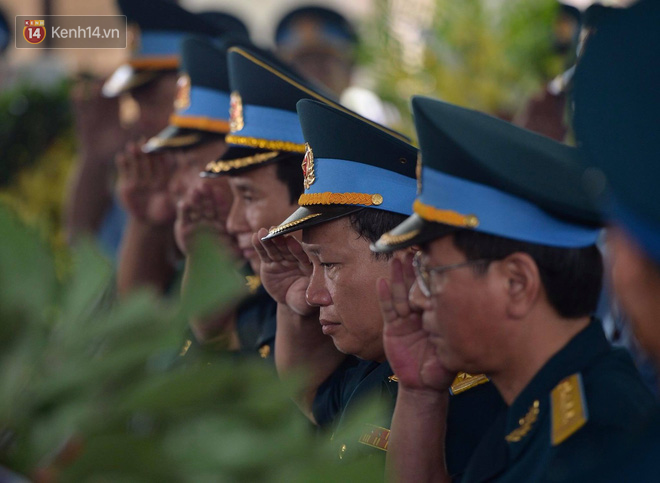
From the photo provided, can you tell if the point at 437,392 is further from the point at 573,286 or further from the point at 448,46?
the point at 448,46

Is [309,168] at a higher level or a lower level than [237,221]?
higher

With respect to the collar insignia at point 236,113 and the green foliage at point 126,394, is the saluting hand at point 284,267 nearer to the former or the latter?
the collar insignia at point 236,113

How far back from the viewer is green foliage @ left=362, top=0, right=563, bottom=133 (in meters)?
5.62

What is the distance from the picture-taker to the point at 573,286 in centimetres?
187

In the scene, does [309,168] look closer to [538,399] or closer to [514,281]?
[514,281]

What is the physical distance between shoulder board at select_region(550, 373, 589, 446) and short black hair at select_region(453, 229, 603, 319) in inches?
6.1

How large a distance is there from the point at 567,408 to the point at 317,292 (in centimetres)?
94

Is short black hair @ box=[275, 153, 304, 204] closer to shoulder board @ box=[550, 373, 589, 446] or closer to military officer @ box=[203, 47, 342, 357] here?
military officer @ box=[203, 47, 342, 357]

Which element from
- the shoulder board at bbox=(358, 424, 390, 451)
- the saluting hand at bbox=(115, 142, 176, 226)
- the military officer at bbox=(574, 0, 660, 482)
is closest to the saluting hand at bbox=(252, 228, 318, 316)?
the shoulder board at bbox=(358, 424, 390, 451)

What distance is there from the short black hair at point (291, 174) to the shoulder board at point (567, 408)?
61.4 inches

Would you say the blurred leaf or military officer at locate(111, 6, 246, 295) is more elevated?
the blurred leaf

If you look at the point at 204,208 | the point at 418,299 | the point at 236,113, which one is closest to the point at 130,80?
the point at 204,208

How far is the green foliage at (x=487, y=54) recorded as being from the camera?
18.4 feet

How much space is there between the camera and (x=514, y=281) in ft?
6.09
